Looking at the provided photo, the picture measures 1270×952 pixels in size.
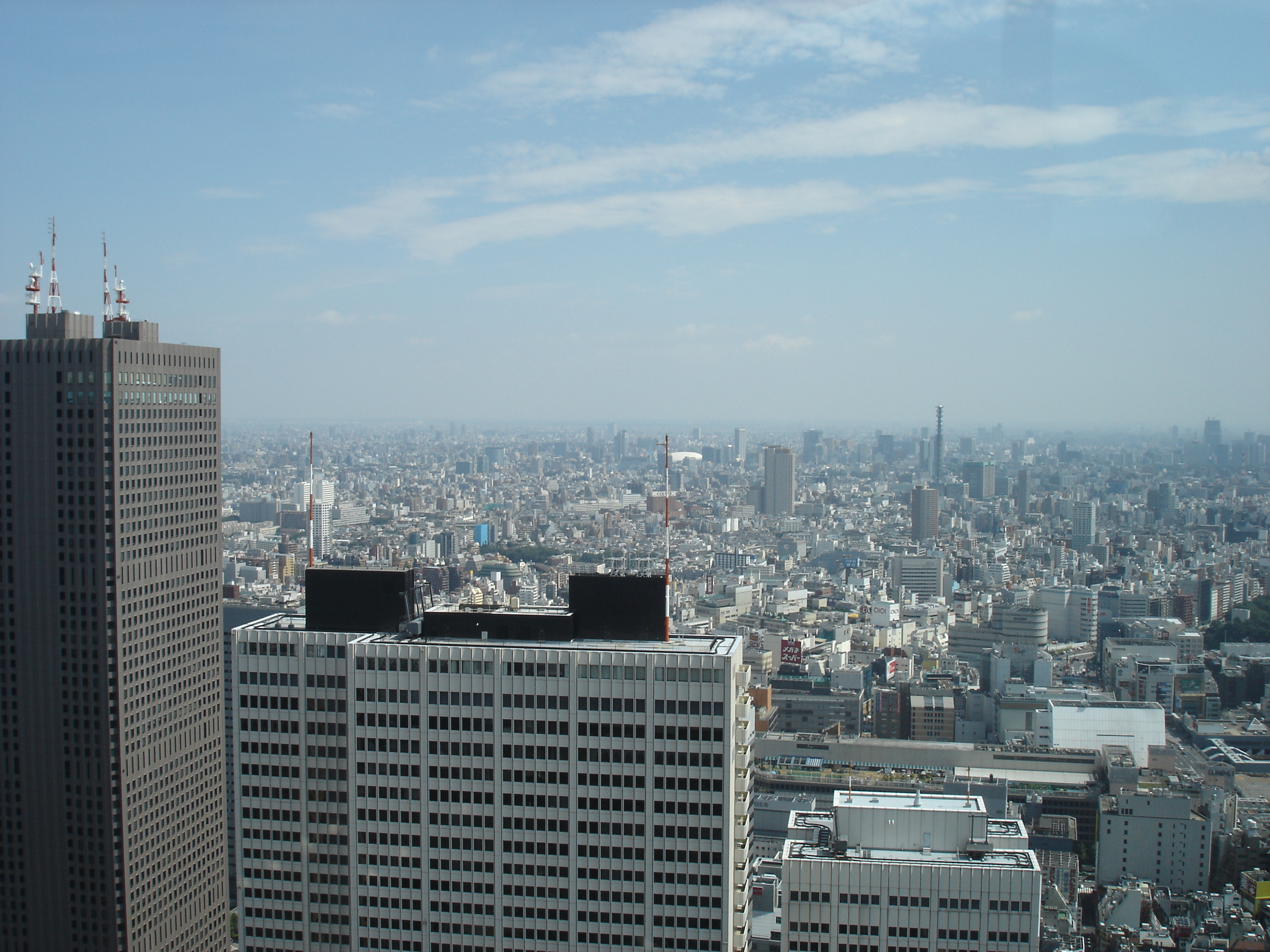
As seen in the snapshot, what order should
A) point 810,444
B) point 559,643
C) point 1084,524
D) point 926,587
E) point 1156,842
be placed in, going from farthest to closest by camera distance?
point 810,444 < point 926,587 < point 1084,524 < point 1156,842 < point 559,643

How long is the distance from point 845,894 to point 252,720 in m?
2.76

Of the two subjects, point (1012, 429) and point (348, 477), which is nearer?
point (1012, 429)

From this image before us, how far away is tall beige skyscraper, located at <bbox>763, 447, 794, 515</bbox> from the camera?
94.8 ft

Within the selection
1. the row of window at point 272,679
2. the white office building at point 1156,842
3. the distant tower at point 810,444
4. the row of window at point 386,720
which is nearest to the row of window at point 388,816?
the row of window at point 386,720

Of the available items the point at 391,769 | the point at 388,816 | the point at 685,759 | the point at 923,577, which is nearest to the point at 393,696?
the point at 391,769

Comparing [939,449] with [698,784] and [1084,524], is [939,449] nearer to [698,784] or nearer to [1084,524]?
[1084,524]

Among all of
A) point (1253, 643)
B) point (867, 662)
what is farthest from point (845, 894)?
point (1253, 643)

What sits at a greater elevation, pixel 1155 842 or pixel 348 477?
pixel 348 477

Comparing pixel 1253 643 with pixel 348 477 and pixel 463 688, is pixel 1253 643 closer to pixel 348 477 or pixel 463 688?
pixel 463 688

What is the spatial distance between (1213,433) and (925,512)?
15.4 meters

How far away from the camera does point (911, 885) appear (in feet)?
16.0

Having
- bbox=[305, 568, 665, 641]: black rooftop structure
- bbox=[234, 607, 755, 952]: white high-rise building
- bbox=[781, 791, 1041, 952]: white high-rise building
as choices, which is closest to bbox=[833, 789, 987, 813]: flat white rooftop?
bbox=[781, 791, 1041, 952]: white high-rise building

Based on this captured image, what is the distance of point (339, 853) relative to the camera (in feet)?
16.4

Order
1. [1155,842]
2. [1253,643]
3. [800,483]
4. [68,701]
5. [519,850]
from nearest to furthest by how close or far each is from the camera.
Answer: [519,850] < [68,701] < [1155,842] < [1253,643] < [800,483]
